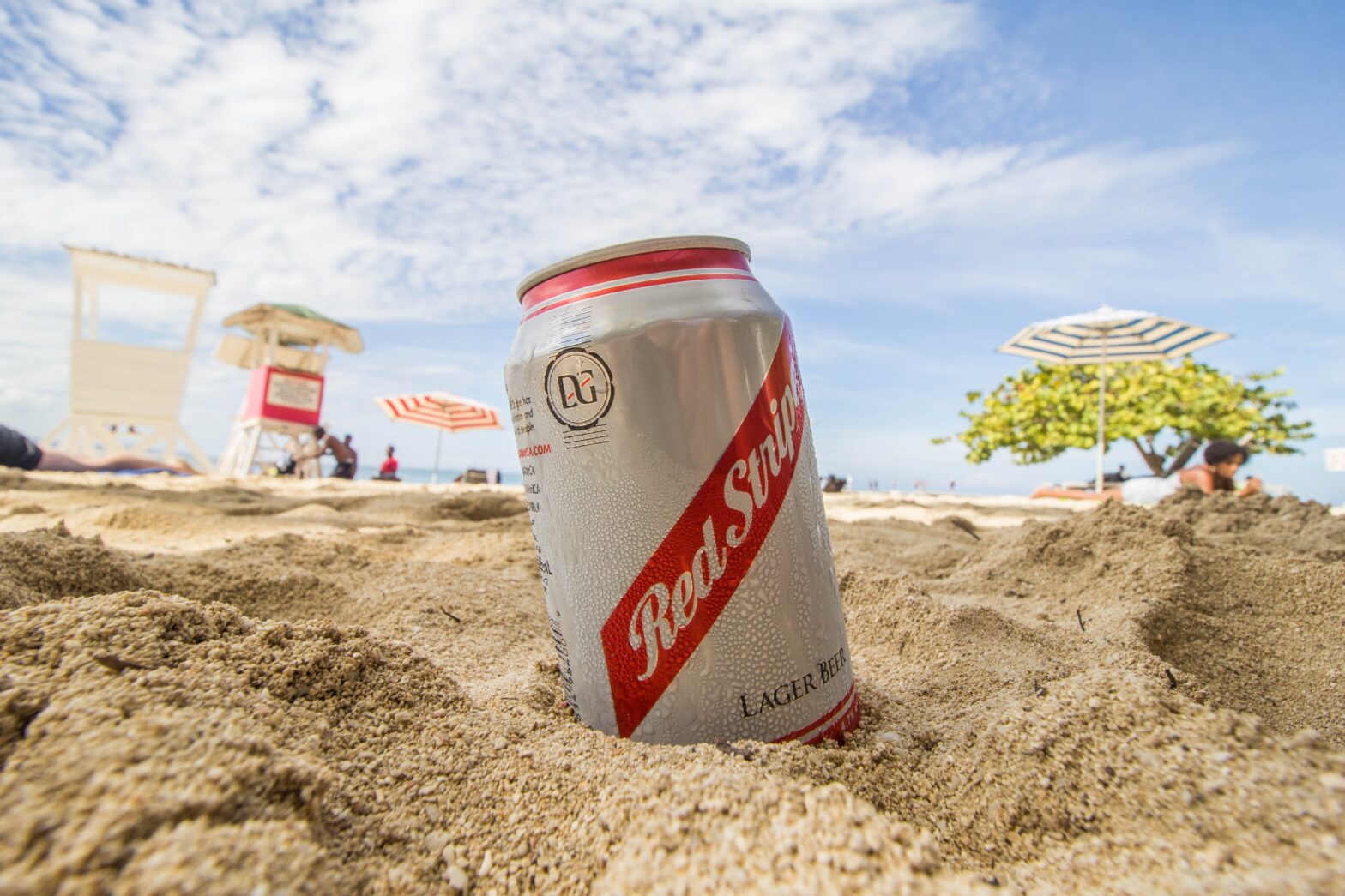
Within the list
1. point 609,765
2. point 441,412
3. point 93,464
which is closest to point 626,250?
point 609,765

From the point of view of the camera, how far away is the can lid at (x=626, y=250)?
3.16 feet

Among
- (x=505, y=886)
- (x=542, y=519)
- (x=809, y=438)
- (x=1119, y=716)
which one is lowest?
(x=505, y=886)

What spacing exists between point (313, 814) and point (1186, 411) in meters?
17.2

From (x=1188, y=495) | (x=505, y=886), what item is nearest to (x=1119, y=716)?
(x=505, y=886)

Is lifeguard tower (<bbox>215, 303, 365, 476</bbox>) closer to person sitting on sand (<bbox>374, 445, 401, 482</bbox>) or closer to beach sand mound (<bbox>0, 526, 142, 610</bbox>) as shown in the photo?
person sitting on sand (<bbox>374, 445, 401, 482</bbox>)

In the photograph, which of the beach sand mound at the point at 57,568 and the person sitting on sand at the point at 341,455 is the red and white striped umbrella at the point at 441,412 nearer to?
the person sitting on sand at the point at 341,455

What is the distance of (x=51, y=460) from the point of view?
22.5 feet

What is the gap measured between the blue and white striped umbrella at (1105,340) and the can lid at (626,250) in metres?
10.9

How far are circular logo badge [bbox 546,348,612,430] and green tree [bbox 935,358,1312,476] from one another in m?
15.9

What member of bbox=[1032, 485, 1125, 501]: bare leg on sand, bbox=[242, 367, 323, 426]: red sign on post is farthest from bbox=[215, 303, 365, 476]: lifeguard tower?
bbox=[1032, 485, 1125, 501]: bare leg on sand

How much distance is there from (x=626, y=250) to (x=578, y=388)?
0.68 ft

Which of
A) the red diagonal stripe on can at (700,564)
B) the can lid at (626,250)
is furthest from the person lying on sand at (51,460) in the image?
the red diagonal stripe on can at (700,564)

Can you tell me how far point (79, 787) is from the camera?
0.47 m

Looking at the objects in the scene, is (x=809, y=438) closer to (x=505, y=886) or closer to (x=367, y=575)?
(x=505, y=886)
